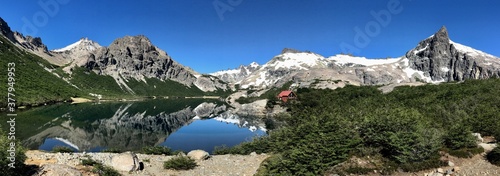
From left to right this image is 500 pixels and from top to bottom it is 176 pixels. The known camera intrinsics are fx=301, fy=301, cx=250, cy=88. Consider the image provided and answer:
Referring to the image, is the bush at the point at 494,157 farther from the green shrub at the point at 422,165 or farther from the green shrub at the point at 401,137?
the green shrub at the point at 401,137

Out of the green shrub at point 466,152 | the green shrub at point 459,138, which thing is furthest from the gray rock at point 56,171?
the green shrub at point 459,138

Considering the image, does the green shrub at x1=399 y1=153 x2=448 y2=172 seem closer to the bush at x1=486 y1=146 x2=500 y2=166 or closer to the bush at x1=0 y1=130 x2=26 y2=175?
the bush at x1=486 y1=146 x2=500 y2=166

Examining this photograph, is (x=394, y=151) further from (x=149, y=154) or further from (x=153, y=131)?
(x=153, y=131)

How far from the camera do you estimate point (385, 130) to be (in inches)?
1232

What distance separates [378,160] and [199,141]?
48.1m

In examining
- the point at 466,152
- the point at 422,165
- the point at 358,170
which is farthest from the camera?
the point at 466,152

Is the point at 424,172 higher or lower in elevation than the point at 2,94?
lower

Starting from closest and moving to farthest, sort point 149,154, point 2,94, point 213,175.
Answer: point 213,175, point 149,154, point 2,94

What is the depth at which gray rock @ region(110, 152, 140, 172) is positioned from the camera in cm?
2961

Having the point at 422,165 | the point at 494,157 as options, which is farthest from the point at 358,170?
the point at 494,157

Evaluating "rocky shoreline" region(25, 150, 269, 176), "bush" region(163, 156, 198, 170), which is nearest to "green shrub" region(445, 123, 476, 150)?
"rocky shoreline" region(25, 150, 269, 176)

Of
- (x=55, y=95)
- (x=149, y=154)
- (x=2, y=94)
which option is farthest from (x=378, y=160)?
(x=55, y=95)

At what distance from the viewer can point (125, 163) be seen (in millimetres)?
30062

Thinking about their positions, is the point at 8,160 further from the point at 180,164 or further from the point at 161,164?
the point at 161,164
